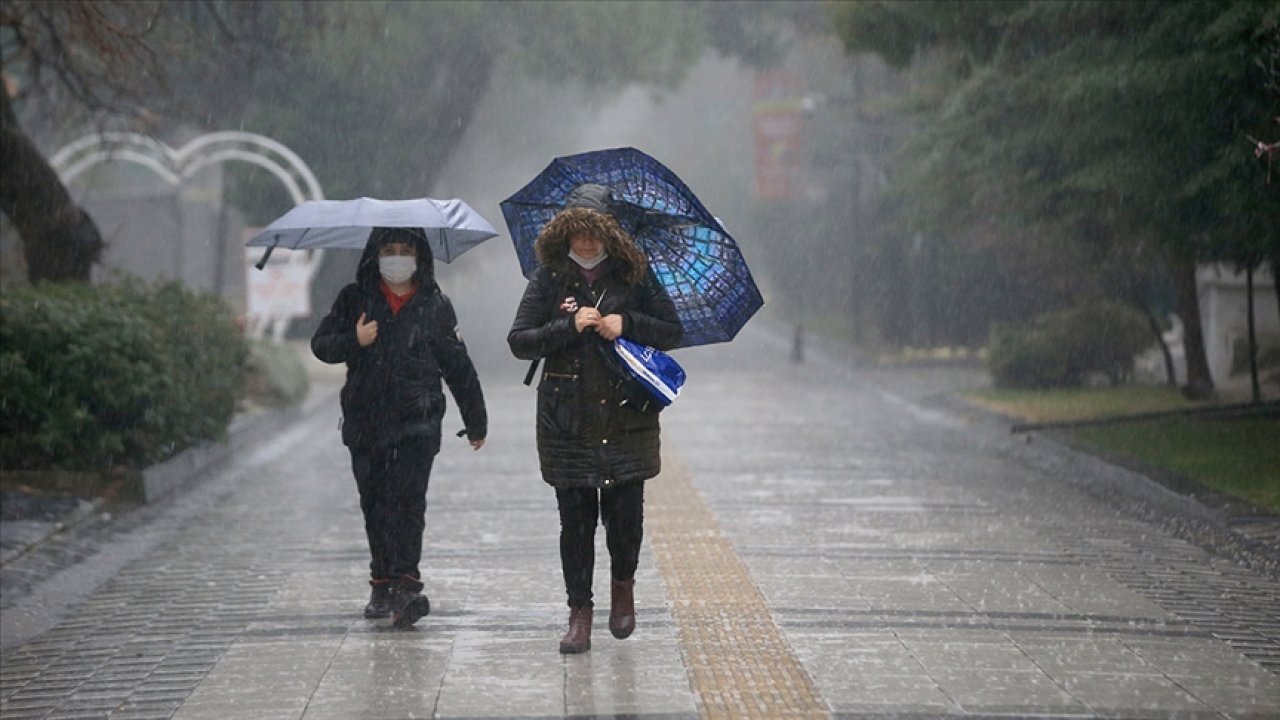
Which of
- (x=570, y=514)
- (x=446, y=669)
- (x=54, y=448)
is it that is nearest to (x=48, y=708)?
(x=446, y=669)

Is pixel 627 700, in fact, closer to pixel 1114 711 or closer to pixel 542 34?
pixel 1114 711

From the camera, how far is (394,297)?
780cm

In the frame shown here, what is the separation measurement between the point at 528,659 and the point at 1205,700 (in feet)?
8.81

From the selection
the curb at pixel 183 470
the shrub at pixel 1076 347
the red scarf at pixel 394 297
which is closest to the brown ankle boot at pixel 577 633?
the red scarf at pixel 394 297

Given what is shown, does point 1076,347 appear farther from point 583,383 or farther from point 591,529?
point 583,383

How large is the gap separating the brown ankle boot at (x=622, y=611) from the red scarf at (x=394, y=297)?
1653mm

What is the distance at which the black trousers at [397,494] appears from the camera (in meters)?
7.76

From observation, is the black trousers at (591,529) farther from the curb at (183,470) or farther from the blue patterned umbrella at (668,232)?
the curb at (183,470)

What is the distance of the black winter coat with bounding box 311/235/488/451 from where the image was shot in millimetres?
7688

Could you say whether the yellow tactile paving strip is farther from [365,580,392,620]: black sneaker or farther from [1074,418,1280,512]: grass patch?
[1074,418,1280,512]: grass patch

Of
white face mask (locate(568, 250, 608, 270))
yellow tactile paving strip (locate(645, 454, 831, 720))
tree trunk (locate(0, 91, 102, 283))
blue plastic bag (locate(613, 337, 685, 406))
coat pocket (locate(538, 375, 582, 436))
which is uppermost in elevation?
tree trunk (locate(0, 91, 102, 283))

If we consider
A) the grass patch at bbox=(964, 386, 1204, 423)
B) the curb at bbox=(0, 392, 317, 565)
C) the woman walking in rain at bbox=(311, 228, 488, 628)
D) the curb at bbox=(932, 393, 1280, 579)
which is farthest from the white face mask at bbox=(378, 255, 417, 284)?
the grass patch at bbox=(964, 386, 1204, 423)

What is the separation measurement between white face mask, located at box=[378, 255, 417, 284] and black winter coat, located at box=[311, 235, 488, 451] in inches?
3.0

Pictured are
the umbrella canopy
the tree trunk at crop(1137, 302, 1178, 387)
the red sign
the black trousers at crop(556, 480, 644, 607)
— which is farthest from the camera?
the red sign
